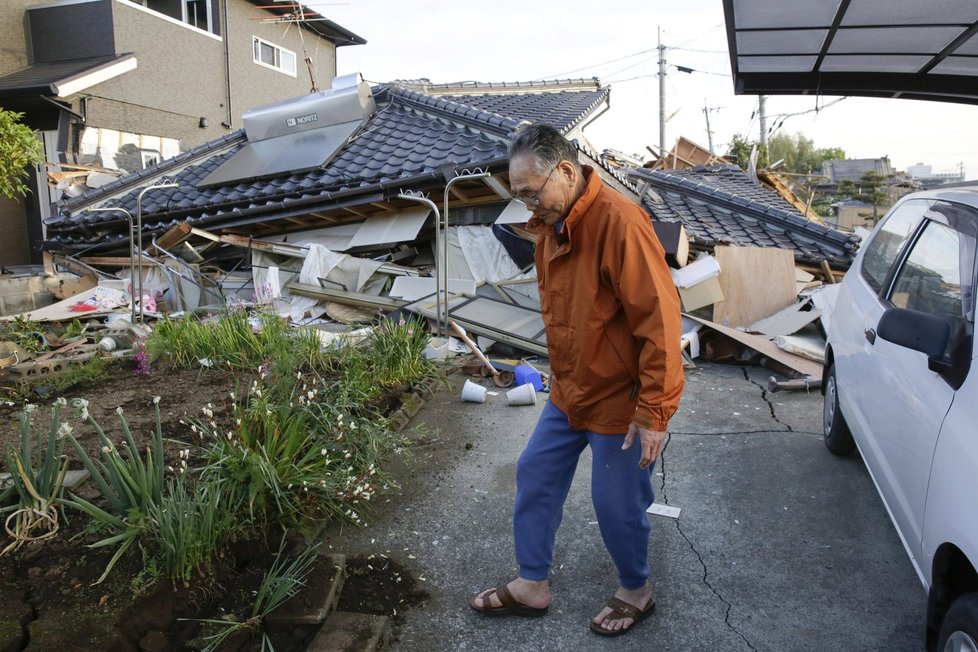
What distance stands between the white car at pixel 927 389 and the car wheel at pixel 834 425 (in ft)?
0.87

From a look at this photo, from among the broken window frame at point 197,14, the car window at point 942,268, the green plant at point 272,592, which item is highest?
the broken window frame at point 197,14

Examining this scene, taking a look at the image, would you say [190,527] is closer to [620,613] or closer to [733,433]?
[620,613]

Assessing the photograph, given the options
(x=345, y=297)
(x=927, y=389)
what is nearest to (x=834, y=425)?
(x=927, y=389)

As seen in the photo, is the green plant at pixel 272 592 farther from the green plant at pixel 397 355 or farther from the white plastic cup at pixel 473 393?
the white plastic cup at pixel 473 393

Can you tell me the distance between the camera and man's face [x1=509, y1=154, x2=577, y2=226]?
2334mm

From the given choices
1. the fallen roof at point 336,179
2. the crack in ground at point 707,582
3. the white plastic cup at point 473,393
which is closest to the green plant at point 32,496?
the crack in ground at point 707,582

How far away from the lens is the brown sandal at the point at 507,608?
2.80 m

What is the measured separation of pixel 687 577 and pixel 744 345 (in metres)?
4.37

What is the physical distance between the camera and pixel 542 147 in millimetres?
2330

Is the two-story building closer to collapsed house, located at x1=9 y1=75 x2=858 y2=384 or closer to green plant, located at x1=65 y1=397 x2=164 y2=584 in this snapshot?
collapsed house, located at x1=9 y1=75 x2=858 y2=384

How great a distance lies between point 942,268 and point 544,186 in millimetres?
1800

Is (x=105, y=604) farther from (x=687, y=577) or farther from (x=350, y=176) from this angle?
(x=350, y=176)

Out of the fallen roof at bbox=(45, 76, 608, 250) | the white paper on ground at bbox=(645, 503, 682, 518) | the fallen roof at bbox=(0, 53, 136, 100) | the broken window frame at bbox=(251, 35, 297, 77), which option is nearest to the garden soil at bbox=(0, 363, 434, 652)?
the white paper on ground at bbox=(645, 503, 682, 518)

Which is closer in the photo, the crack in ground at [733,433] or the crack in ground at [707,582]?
the crack in ground at [707,582]
